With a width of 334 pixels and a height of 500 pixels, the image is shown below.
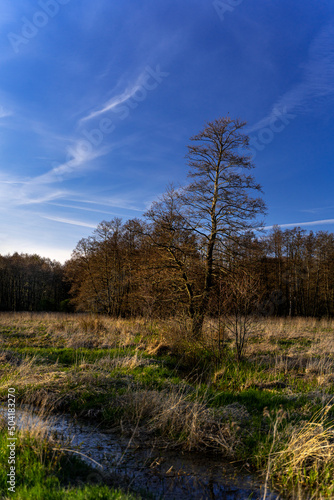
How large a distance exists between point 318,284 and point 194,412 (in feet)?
119

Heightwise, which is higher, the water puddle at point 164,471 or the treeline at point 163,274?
the treeline at point 163,274

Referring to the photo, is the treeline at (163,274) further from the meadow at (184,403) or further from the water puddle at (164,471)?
the water puddle at (164,471)

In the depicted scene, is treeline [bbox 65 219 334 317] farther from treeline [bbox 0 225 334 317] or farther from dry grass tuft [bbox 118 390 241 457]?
dry grass tuft [bbox 118 390 241 457]

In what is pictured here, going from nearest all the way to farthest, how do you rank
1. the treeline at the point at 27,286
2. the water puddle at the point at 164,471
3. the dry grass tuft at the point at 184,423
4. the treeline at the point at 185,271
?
the water puddle at the point at 164,471 → the dry grass tuft at the point at 184,423 → the treeline at the point at 185,271 → the treeline at the point at 27,286

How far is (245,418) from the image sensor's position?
554 centimetres

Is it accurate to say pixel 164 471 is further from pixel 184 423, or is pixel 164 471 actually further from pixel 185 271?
pixel 185 271

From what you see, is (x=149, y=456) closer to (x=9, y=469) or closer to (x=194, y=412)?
(x=194, y=412)

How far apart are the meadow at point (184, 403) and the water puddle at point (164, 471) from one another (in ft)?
0.60

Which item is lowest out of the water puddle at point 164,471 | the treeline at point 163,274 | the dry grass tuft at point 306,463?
the water puddle at point 164,471

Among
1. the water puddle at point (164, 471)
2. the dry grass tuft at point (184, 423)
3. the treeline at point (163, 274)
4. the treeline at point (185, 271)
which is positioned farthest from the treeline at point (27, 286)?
the water puddle at point (164, 471)

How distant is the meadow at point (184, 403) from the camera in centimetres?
404

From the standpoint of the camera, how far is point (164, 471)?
4359 millimetres

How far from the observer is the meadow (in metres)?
4.04

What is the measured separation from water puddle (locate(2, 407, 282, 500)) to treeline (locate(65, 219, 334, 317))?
467 centimetres
